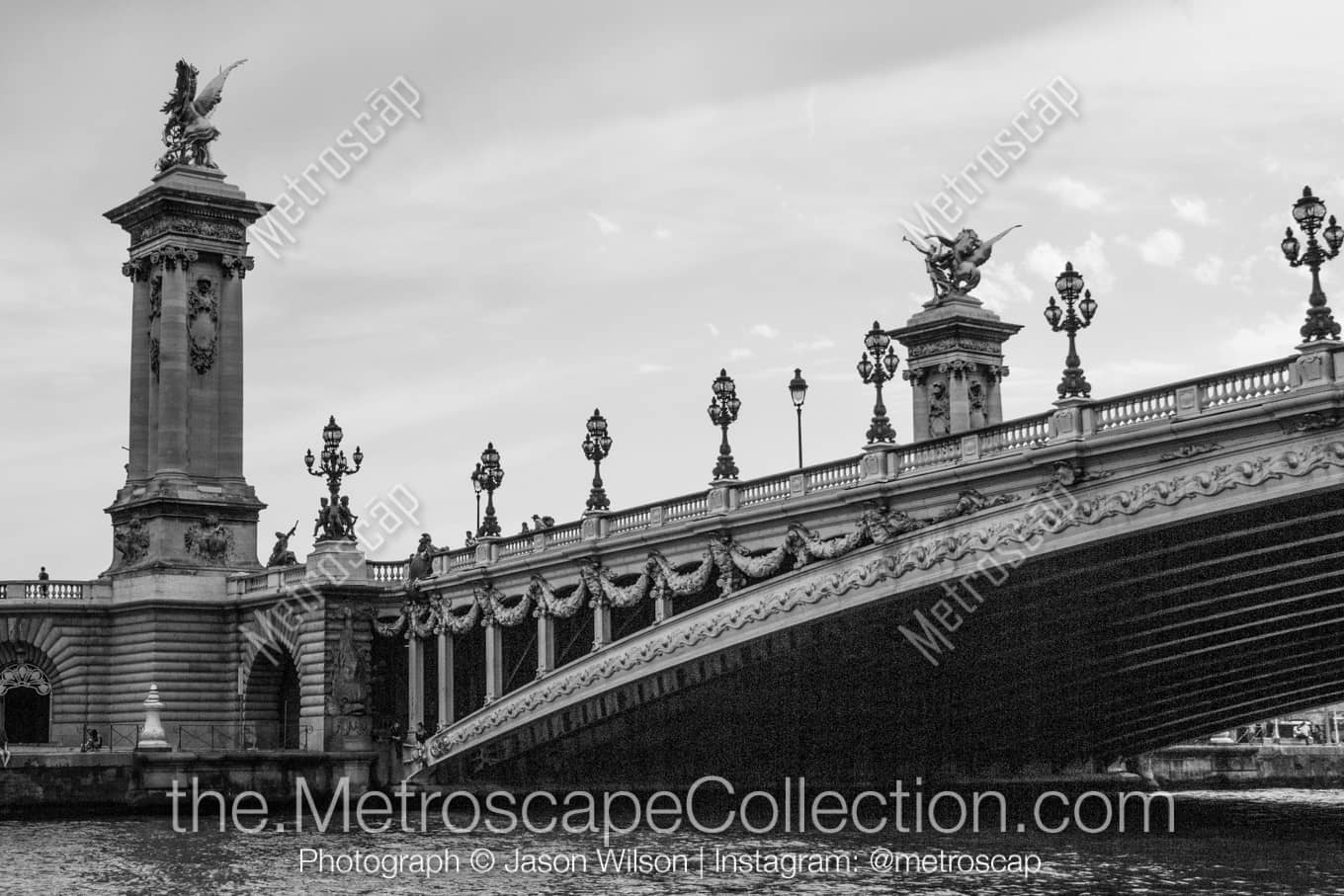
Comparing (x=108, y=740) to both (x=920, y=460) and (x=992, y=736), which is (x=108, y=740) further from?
(x=920, y=460)

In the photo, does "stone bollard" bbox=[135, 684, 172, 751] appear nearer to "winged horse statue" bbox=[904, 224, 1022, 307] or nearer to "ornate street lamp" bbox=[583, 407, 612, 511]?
"ornate street lamp" bbox=[583, 407, 612, 511]

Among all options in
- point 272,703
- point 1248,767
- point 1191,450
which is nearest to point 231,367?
point 272,703

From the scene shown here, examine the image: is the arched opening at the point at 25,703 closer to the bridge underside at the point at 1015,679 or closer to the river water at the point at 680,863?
the bridge underside at the point at 1015,679

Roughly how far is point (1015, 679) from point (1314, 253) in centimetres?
2114

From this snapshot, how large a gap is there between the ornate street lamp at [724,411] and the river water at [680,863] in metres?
10.8

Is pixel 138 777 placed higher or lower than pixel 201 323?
lower

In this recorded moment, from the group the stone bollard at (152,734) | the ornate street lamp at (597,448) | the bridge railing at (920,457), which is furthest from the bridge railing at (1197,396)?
the stone bollard at (152,734)

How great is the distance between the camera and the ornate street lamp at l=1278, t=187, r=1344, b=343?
47.0 metres

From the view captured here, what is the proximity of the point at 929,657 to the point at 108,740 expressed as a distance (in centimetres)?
3366

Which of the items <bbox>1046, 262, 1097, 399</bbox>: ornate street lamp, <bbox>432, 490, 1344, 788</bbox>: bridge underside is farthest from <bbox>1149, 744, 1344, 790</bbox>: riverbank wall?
<bbox>1046, 262, 1097, 399</bbox>: ornate street lamp

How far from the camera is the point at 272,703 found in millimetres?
84812

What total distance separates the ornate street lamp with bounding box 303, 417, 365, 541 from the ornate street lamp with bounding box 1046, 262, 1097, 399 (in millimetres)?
31149

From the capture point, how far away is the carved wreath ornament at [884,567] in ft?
161

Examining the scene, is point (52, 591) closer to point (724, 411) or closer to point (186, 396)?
point (186, 396)
